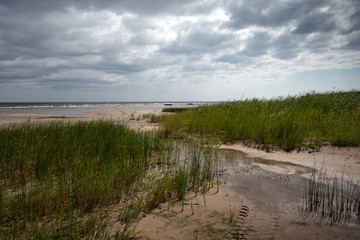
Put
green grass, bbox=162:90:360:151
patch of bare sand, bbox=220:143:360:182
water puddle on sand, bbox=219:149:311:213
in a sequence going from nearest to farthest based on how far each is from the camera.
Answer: water puddle on sand, bbox=219:149:311:213
patch of bare sand, bbox=220:143:360:182
green grass, bbox=162:90:360:151

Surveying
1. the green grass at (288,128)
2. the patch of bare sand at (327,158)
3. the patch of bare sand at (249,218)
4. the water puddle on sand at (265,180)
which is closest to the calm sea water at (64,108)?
the green grass at (288,128)

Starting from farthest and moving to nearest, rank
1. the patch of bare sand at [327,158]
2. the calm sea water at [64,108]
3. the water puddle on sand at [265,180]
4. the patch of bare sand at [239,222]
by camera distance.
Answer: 1. the calm sea water at [64,108]
2. the patch of bare sand at [327,158]
3. the water puddle on sand at [265,180]
4. the patch of bare sand at [239,222]

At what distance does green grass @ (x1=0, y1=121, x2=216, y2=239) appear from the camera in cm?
245

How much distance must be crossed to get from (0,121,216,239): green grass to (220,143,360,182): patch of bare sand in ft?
9.46

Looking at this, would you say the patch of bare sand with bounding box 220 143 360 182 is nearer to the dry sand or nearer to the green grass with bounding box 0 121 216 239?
the dry sand

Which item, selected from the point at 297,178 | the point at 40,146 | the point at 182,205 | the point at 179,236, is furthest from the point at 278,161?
the point at 40,146

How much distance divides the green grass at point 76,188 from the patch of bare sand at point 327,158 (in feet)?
9.46

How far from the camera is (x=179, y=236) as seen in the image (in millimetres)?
2408

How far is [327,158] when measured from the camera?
5734mm

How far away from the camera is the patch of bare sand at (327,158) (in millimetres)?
4727

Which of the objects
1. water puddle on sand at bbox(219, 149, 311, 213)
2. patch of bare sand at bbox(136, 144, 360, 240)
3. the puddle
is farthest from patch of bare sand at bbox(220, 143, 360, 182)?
patch of bare sand at bbox(136, 144, 360, 240)

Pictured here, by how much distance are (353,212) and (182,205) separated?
8.27ft

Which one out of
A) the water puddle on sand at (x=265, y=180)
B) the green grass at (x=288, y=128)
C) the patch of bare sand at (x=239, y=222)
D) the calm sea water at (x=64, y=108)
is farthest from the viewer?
the calm sea water at (x=64, y=108)

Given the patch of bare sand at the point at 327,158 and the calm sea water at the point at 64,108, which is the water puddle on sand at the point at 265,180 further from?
the calm sea water at the point at 64,108
